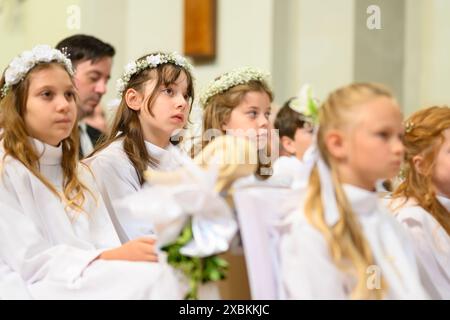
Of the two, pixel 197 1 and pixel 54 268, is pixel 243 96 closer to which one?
pixel 54 268

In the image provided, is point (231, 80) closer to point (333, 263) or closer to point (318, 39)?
point (318, 39)

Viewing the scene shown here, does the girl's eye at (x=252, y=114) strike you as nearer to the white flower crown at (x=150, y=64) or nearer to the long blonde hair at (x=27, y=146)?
the white flower crown at (x=150, y=64)

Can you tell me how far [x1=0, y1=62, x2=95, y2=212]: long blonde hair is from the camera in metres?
3.43

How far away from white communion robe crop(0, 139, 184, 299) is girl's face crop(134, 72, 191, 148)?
627 mm

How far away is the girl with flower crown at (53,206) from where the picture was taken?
9.80ft

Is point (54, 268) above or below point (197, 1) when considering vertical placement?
below

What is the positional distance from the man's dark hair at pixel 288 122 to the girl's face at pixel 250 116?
15.5 inches

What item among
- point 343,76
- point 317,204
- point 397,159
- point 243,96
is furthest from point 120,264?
point 343,76

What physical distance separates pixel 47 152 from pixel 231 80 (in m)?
1.32

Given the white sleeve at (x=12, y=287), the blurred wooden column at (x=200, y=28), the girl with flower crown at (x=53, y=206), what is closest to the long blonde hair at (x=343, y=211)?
the girl with flower crown at (x=53, y=206)

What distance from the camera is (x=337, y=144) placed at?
2.51 metres

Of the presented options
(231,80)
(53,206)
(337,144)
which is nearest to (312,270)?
(337,144)

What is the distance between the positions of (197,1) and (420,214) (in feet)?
11.5
